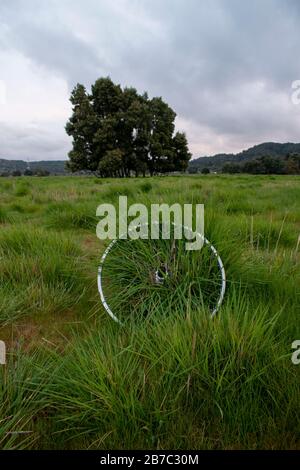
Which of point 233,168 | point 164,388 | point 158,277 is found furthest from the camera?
point 233,168

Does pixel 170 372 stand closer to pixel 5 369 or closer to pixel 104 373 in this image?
pixel 104 373

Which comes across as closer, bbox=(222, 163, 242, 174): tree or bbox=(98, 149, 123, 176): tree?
bbox=(98, 149, 123, 176): tree

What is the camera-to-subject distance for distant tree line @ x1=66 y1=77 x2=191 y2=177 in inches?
1126

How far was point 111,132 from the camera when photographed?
28.8 metres

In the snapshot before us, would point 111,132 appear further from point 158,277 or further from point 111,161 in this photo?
point 158,277

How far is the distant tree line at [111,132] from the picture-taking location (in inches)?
1126

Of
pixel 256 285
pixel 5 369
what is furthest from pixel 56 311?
pixel 256 285

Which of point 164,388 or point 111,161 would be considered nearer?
point 164,388

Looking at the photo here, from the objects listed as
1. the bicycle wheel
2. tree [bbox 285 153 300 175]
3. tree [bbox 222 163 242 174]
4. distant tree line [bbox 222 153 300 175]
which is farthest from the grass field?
tree [bbox 222 163 242 174]

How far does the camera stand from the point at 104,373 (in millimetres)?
1259

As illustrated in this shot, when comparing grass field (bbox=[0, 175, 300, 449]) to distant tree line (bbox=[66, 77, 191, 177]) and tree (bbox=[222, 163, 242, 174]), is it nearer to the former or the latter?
distant tree line (bbox=[66, 77, 191, 177])

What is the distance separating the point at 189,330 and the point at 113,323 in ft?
1.84

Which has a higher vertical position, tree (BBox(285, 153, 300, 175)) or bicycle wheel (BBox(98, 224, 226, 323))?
tree (BBox(285, 153, 300, 175))

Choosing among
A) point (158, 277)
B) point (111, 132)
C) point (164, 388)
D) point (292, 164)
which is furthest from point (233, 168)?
point (164, 388)
